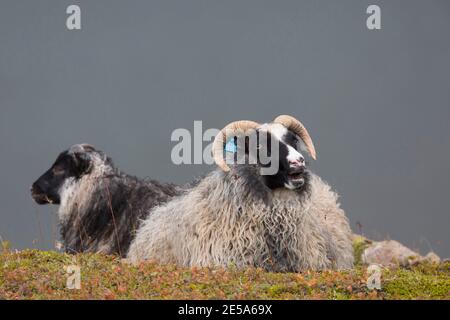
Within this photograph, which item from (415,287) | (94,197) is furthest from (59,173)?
(415,287)

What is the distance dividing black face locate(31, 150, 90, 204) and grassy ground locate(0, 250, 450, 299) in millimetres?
5652

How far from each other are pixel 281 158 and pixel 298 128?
5.28 feet

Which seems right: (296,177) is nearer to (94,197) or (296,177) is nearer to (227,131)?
(227,131)

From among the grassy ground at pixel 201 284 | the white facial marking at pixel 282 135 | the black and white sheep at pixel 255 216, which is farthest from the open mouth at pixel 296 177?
the grassy ground at pixel 201 284

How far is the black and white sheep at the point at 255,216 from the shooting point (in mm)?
13625

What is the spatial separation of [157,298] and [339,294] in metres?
2.21

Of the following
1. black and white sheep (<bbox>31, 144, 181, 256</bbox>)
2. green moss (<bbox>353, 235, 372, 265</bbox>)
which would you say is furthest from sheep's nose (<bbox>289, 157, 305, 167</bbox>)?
green moss (<bbox>353, 235, 372, 265</bbox>)

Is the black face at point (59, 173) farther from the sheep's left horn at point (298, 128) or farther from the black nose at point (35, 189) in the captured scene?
the sheep's left horn at point (298, 128)

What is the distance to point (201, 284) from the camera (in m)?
11.4

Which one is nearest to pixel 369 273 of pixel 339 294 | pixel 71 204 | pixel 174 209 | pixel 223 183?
pixel 339 294

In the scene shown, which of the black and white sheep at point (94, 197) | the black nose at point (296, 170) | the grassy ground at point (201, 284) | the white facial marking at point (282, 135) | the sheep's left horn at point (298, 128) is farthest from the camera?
the black and white sheep at point (94, 197)

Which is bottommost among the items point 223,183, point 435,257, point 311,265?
point 435,257

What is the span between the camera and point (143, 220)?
16.9 meters

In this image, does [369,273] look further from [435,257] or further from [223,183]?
[435,257]
